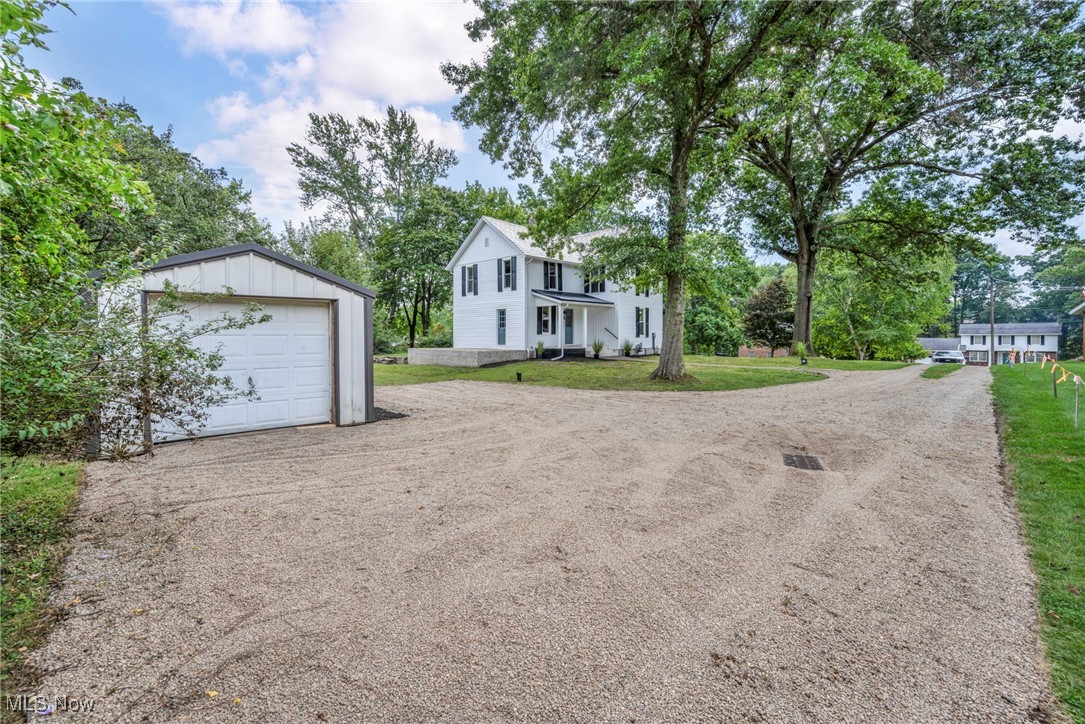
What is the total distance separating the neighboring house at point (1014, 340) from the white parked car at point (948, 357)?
1.20 metres

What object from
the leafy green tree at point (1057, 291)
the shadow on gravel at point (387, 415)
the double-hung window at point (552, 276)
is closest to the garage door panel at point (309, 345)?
the shadow on gravel at point (387, 415)

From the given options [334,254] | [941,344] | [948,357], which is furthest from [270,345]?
[941,344]

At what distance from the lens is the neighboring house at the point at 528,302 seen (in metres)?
20.8

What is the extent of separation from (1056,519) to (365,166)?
120 feet

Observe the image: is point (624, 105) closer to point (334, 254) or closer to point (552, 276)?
point (552, 276)

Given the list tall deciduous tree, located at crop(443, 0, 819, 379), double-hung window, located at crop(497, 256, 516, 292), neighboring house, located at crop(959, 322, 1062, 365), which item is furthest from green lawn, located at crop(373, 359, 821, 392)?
neighboring house, located at crop(959, 322, 1062, 365)

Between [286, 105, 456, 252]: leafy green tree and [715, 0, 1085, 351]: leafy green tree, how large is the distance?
22.9 m

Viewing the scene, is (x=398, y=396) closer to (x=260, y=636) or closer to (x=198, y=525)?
(x=198, y=525)

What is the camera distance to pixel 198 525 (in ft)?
12.4

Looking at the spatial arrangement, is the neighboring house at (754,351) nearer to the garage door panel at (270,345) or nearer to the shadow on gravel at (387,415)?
the shadow on gravel at (387,415)

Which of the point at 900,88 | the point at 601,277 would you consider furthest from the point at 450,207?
the point at 900,88

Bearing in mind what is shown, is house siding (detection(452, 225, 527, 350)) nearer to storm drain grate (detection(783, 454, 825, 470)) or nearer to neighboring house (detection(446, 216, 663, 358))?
neighboring house (detection(446, 216, 663, 358))

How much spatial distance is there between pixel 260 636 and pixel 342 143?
3629 centimetres

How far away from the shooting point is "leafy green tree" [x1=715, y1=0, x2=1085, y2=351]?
36.3ft
